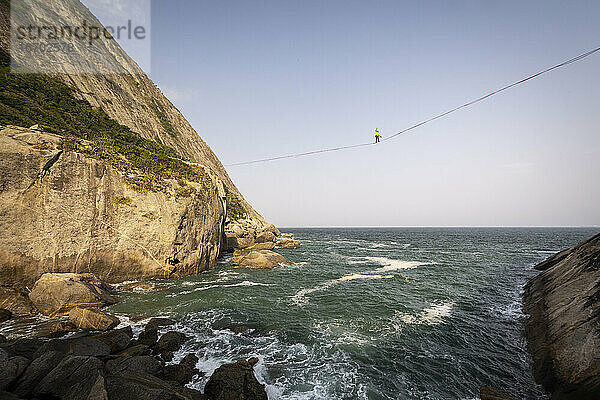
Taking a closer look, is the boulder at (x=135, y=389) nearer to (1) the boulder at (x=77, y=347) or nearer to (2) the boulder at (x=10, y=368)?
(2) the boulder at (x=10, y=368)

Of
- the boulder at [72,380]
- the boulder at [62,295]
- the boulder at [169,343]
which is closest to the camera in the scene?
the boulder at [72,380]

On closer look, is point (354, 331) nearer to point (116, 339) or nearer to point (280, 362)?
point (280, 362)

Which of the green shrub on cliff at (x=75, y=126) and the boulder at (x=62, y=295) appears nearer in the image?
the boulder at (x=62, y=295)

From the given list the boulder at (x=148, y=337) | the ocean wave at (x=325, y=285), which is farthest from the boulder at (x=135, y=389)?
the ocean wave at (x=325, y=285)

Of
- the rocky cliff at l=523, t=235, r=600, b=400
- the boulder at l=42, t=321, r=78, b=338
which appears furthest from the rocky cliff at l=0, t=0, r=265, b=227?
the rocky cliff at l=523, t=235, r=600, b=400

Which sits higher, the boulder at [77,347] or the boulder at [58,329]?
the boulder at [77,347]

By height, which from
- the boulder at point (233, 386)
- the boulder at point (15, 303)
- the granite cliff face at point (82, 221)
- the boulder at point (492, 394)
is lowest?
the boulder at point (492, 394)
